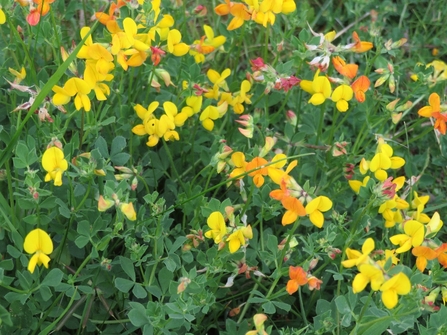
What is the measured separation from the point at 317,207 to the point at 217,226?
324 millimetres

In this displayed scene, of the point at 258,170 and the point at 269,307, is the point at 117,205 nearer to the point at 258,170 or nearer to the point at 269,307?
the point at 258,170

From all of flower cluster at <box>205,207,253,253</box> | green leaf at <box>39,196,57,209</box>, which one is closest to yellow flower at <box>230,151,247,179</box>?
flower cluster at <box>205,207,253,253</box>

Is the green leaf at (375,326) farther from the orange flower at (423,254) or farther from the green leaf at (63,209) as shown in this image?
the green leaf at (63,209)

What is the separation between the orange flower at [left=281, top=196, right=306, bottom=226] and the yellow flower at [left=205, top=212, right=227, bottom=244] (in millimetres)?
202

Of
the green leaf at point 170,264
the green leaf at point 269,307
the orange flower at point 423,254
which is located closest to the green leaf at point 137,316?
the green leaf at point 170,264

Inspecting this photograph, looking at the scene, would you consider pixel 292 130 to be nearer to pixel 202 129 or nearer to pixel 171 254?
pixel 202 129

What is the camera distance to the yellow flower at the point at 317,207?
206cm

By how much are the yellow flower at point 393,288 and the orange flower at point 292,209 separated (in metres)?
0.37

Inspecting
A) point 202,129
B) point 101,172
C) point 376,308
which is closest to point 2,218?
point 101,172

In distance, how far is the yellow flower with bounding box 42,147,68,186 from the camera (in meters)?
2.04

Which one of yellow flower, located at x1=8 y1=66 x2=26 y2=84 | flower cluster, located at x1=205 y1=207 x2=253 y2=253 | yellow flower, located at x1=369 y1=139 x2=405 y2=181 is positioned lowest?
yellow flower, located at x1=369 y1=139 x2=405 y2=181

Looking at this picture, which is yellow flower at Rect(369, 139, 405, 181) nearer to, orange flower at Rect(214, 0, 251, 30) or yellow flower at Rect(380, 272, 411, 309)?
yellow flower at Rect(380, 272, 411, 309)

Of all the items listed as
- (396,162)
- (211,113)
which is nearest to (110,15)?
(211,113)

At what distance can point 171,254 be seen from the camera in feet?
7.52
